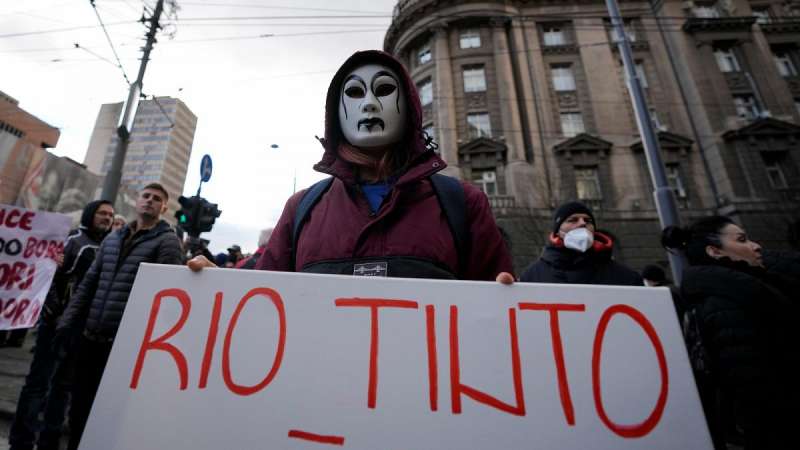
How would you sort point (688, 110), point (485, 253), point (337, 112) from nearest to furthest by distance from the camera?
point (485, 253) < point (337, 112) < point (688, 110)

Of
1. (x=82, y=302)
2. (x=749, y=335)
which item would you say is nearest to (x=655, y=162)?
(x=749, y=335)

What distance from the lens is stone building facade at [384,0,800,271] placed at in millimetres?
13234

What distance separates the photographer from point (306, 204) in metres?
1.42

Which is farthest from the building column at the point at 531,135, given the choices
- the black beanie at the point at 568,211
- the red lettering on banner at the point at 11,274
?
the red lettering on banner at the point at 11,274

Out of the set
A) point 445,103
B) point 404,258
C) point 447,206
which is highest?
point 445,103

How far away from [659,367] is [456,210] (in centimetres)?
77

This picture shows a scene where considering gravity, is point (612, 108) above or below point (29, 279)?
above

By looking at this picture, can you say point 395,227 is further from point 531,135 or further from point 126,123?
point 531,135

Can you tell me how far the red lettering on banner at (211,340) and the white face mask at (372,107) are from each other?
0.82 meters

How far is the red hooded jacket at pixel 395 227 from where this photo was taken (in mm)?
1176

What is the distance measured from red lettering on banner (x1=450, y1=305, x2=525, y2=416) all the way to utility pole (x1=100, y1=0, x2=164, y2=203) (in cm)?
849

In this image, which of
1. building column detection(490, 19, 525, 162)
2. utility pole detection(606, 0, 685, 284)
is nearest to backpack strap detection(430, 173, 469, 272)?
utility pole detection(606, 0, 685, 284)

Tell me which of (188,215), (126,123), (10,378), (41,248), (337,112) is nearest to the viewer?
(337,112)

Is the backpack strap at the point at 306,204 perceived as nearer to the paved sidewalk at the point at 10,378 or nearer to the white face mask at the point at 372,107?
the white face mask at the point at 372,107
